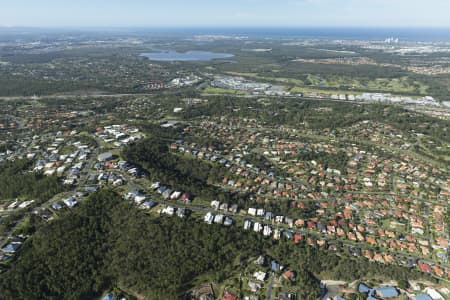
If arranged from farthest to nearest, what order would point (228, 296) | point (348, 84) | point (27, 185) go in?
point (348, 84), point (27, 185), point (228, 296)

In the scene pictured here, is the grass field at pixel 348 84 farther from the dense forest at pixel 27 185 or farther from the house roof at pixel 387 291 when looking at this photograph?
the dense forest at pixel 27 185

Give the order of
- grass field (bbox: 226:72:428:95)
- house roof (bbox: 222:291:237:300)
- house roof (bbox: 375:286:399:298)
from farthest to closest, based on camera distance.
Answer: grass field (bbox: 226:72:428:95)
house roof (bbox: 375:286:399:298)
house roof (bbox: 222:291:237:300)

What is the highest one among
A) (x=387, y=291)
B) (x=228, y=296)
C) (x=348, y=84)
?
(x=348, y=84)

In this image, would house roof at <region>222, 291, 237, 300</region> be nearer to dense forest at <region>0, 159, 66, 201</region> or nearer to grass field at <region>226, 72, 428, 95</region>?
dense forest at <region>0, 159, 66, 201</region>

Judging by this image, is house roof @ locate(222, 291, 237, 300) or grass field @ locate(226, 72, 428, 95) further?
grass field @ locate(226, 72, 428, 95)

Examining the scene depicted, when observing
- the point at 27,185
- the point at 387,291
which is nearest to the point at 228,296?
the point at 387,291

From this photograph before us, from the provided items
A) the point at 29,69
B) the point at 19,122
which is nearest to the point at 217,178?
the point at 19,122

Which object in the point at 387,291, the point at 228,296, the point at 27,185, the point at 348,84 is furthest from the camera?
the point at 348,84

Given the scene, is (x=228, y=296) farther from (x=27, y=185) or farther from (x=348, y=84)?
(x=348, y=84)

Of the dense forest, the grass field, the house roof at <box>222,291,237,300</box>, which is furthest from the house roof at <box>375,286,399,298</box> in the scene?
the grass field

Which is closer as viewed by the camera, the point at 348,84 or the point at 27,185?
the point at 27,185

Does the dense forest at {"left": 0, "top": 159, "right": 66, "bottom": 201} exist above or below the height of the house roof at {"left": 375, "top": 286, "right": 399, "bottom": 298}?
above
